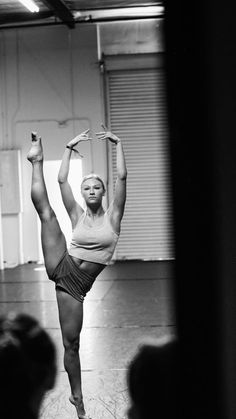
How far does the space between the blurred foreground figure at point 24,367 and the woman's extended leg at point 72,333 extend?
38 cm

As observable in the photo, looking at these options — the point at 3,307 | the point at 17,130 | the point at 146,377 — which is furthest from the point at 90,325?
the point at 17,130

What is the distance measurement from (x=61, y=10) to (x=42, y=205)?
7204mm

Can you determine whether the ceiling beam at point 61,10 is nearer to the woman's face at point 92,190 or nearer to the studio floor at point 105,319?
the studio floor at point 105,319

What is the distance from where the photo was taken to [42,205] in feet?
8.77

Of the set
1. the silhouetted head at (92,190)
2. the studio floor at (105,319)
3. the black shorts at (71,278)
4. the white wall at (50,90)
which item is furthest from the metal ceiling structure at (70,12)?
the black shorts at (71,278)

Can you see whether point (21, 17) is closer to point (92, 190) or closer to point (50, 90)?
point (50, 90)

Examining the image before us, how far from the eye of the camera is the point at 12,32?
10.7 meters

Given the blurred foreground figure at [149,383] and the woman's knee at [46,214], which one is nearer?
the blurred foreground figure at [149,383]

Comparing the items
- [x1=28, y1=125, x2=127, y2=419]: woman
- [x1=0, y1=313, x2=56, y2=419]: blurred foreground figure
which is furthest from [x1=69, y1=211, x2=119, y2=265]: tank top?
[x1=0, y1=313, x2=56, y2=419]: blurred foreground figure

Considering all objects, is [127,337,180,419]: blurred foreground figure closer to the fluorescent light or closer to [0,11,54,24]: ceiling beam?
the fluorescent light

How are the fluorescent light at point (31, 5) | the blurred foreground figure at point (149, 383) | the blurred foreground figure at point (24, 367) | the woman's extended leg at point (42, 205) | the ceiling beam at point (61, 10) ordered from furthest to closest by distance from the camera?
the ceiling beam at point (61, 10) < the fluorescent light at point (31, 5) < the blurred foreground figure at point (24, 367) < the woman's extended leg at point (42, 205) < the blurred foreground figure at point (149, 383)

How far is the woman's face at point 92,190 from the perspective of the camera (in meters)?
3.04

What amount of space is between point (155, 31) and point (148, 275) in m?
4.24

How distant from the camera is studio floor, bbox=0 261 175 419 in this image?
4.19 meters
